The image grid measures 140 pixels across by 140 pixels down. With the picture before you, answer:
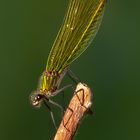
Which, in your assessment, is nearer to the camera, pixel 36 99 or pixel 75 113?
pixel 75 113

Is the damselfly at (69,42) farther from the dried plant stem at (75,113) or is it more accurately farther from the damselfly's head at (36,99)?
the dried plant stem at (75,113)

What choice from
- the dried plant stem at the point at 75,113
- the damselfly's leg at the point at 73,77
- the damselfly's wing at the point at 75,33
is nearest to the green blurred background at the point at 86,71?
the damselfly's leg at the point at 73,77

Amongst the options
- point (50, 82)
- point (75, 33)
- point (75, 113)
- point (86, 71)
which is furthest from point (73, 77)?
point (86, 71)

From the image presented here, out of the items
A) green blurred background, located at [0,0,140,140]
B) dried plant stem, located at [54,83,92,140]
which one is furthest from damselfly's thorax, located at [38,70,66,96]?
green blurred background, located at [0,0,140,140]

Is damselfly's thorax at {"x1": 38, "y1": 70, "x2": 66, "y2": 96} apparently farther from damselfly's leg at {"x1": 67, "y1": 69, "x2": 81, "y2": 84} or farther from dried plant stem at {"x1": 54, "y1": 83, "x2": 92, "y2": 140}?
dried plant stem at {"x1": 54, "y1": 83, "x2": 92, "y2": 140}

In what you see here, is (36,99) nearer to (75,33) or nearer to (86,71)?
(75,33)
